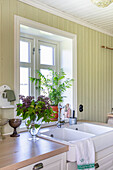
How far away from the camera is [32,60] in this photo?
2.50 metres

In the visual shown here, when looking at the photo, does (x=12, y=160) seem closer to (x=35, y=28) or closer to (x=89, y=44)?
(x=35, y=28)

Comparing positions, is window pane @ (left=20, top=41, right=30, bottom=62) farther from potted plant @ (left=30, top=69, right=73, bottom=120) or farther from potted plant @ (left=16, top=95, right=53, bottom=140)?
potted plant @ (left=16, top=95, right=53, bottom=140)

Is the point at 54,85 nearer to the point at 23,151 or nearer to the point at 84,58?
the point at 84,58

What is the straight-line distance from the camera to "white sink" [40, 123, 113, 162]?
159cm

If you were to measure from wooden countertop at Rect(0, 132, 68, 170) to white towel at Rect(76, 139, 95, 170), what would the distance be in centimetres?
13

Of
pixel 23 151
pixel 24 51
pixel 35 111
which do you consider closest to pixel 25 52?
pixel 24 51

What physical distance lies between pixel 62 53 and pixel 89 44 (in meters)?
0.48

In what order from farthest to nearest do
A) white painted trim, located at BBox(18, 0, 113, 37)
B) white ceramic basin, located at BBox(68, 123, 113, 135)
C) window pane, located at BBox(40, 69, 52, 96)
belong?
window pane, located at BBox(40, 69, 52, 96) → white ceramic basin, located at BBox(68, 123, 113, 135) → white painted trim, located at BBox(18, 0, 113, 37)

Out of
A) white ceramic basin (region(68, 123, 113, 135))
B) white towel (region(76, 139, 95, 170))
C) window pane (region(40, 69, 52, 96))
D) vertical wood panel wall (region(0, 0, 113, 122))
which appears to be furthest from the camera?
window pane (region(40, 69, 52, 96))

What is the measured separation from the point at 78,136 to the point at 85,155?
454mm

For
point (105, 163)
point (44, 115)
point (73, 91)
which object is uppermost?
point (73, 91)

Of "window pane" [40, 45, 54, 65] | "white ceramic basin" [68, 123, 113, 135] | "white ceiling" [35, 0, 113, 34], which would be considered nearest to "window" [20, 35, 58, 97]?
"window pane" [40, 45, 54, 65]

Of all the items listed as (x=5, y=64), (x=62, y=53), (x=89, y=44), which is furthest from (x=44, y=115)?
(x=89, y=44)

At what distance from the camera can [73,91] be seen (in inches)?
104
